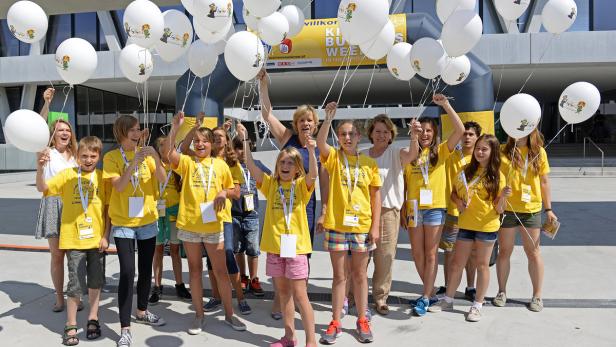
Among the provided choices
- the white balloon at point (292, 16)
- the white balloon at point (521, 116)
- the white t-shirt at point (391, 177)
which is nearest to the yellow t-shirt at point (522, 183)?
the white balloon at point (521, 116)

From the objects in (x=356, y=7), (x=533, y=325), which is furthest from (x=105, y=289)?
(x=533, y=325)

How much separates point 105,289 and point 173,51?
90.4 inches

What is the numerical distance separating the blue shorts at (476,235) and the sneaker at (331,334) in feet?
3.97

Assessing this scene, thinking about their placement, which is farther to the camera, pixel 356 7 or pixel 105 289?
pixel 105 289

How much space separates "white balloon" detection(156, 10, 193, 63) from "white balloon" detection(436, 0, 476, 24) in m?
2.42

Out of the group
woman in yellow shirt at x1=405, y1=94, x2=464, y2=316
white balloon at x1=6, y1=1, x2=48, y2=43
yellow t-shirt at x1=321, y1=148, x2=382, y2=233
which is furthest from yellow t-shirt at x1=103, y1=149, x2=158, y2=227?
woman in yellow shirt at x1=405, y1=94, x2=464, y2=316

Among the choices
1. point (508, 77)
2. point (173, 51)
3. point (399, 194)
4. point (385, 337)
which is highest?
point (508, 77)

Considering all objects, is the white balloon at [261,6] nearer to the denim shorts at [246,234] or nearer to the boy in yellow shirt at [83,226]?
the boy in yellow shirt at [83,226]

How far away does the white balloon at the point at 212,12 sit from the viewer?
3.52m

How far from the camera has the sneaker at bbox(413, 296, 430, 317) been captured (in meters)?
3.64

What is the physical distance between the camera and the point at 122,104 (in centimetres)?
2317

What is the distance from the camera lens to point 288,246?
9.70ft

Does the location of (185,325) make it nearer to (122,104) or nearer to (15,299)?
(15,299)

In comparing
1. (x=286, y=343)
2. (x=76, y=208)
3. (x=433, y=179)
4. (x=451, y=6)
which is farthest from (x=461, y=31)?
(x=76, y=208)
